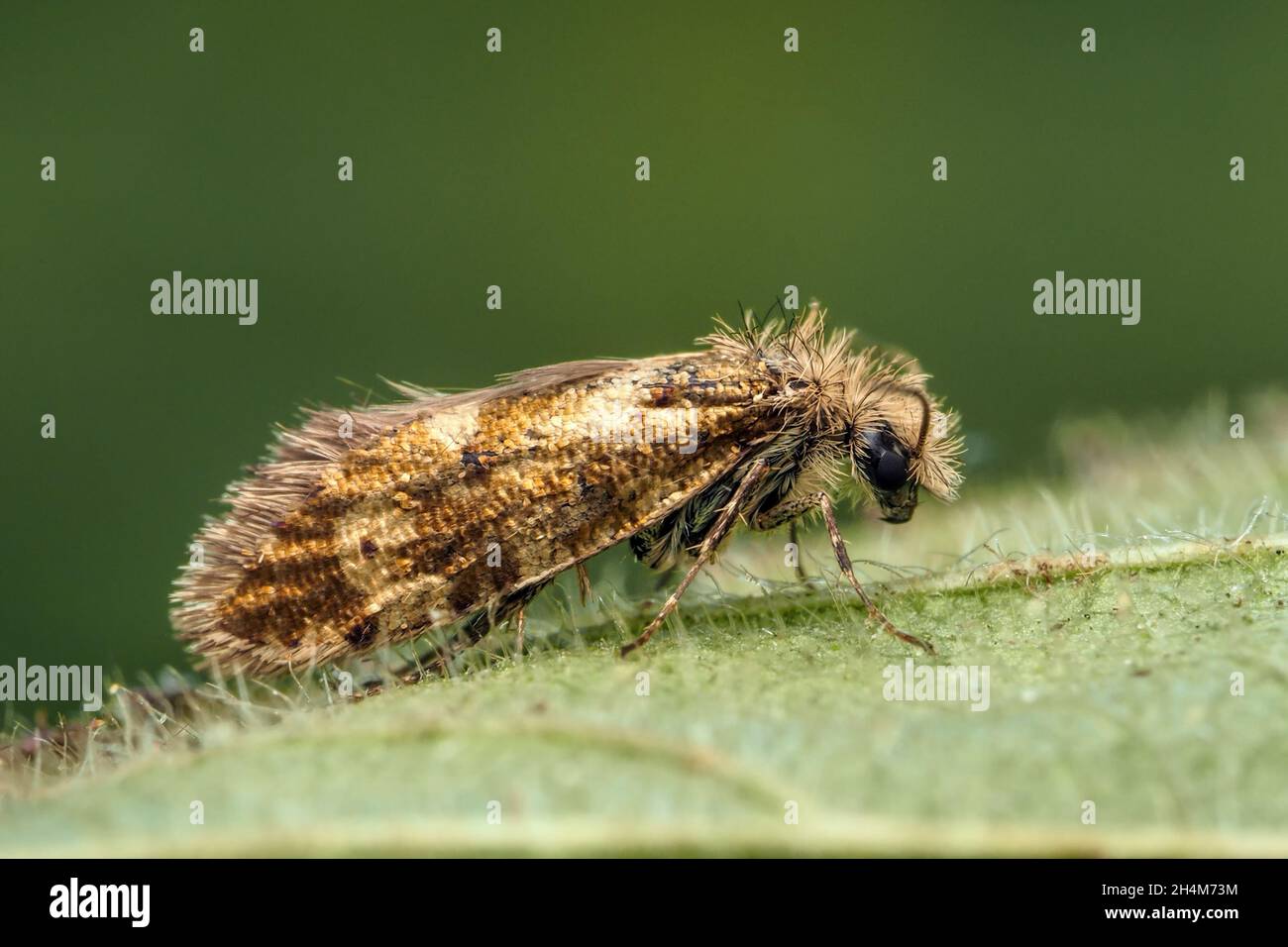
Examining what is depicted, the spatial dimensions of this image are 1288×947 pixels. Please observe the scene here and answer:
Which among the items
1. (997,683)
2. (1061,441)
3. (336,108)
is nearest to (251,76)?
(336,108)

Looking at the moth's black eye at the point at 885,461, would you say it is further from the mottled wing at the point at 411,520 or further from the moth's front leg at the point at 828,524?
the mottled wing at the point at 411,520

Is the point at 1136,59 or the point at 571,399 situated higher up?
the point at 1136,59

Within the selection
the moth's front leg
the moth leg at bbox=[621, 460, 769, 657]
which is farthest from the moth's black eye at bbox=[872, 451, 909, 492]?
the moth leg at bbox=[621, 460, 769, 657]

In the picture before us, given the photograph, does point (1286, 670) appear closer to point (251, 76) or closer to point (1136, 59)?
point (1136, 59)

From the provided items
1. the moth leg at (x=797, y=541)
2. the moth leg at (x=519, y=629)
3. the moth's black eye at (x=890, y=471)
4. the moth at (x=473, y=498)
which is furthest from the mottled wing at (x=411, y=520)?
the moth's black eye at (x=890, y=471)

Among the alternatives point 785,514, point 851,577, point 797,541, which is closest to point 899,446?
point 785,514

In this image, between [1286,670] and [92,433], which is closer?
[1286,670]

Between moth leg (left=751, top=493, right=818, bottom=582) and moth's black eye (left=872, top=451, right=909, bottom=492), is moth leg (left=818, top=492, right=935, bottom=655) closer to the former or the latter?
moth leg (left=751, top=493, right=818, bottom=582)
